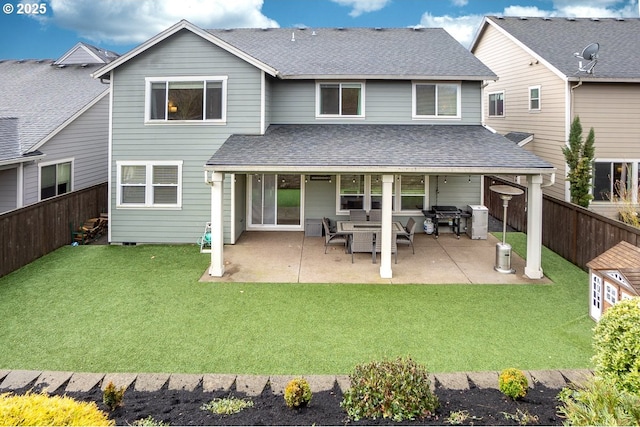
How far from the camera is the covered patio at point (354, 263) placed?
10.8 metres

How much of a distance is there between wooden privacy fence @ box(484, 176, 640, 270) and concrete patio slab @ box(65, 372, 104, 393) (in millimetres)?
10221

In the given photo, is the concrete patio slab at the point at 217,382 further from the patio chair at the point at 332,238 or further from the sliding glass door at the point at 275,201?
the sliding glass door at the point at 275,201

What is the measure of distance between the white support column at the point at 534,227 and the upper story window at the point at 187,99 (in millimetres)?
8843

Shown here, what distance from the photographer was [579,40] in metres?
17.8

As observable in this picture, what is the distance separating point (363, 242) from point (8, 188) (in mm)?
10951

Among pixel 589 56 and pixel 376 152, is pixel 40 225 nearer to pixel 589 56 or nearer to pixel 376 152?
pixel 376 152

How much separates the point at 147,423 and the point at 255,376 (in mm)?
1639

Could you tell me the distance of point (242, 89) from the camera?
1378 cm

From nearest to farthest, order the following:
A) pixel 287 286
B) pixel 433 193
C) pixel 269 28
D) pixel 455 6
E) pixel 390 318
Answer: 1. pixel 390 318
2. pixel 287 286
3. pixel 433 193
4. pixel 269 28
5. pixel 455 6

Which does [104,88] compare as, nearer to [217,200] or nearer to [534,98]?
[217,200]

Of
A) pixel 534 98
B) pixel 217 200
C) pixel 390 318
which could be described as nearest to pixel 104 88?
pixel 217 200

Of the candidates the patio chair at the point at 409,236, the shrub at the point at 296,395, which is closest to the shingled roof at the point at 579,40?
the patio chair at the point at 409,236

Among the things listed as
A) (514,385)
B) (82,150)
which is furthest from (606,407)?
(82,150)

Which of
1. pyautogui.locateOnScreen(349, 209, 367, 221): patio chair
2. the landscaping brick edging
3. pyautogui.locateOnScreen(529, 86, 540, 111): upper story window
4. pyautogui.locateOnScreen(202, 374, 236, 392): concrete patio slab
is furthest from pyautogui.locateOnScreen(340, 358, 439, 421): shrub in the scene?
pyautogui.locateOnScreen(529, 86, 540, 111): upper story window
